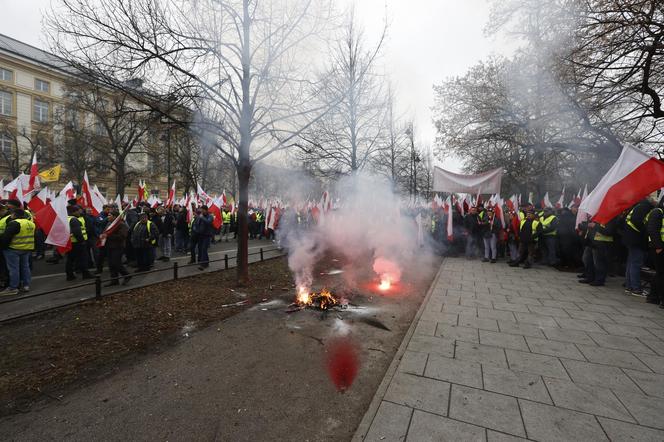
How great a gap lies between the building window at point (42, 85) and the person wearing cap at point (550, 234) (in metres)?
52.9

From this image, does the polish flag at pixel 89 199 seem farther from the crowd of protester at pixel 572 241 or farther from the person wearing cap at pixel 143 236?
the crowd of protester at pixel 572 241

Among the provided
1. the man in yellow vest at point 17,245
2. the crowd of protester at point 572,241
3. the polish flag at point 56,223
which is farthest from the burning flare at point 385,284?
the man in yellow vest at point 17,245

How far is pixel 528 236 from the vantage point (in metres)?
9.74

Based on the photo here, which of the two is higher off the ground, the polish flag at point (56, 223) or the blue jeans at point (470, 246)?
the polish flag at point (56, 223)

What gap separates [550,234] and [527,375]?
27.3 ft

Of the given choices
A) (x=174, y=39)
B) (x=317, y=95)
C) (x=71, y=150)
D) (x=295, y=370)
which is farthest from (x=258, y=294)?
(x=71, y=150)

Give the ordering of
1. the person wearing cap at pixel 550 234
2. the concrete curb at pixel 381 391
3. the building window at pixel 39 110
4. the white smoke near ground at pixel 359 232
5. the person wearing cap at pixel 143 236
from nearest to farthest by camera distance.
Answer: the concrete curb at pixel 381 391 → the person wearing cap at pixel 143 236 → the person wearing cap at pixel 550 234 → the white smoke near ground at pixel 359 232 → the building window at pixel 39 110

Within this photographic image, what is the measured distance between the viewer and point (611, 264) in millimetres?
8609

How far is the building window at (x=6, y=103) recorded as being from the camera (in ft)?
106

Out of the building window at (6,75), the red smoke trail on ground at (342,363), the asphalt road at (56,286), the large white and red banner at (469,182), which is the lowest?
the red smoke trail on ground at (342,363)

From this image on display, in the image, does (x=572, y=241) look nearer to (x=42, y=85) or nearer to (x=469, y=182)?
(x=469, y=182)

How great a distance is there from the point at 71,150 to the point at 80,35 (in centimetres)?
2356

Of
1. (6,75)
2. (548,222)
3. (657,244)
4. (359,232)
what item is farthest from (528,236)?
(6,75)

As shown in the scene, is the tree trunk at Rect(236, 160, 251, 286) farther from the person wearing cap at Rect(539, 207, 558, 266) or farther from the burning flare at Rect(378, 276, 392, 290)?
the person wearing cap at Rect(539, 207, 558, 266)
